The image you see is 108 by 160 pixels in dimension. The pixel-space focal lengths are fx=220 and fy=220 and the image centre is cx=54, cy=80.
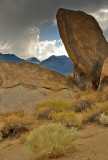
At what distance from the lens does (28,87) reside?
13422 millimetres

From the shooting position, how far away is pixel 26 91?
13.1 m

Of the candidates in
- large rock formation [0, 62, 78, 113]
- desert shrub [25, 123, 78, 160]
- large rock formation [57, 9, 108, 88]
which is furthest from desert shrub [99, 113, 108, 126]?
large rock formation [57, 9, 108, 88]

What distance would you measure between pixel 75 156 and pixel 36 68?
1182cm

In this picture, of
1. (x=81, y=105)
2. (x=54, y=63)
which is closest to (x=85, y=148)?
(x=81, y=105)

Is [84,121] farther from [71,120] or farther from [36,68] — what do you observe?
[36,68]

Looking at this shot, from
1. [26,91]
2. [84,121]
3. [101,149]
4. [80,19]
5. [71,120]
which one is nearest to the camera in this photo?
[101,149]

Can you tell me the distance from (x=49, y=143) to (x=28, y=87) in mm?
9024

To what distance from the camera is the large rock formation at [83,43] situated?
16438 millimetres

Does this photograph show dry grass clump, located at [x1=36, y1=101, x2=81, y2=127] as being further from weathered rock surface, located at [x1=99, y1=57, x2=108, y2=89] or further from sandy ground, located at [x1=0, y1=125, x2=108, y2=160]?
weathered rock surface, located at [x1=99, y1=57, x2=108, y2=89]

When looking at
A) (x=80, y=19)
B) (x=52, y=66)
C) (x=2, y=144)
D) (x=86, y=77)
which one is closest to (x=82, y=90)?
(x=86, y=77)

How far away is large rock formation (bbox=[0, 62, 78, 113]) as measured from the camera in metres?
12.3

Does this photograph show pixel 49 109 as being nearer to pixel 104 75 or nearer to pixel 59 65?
pixel 104 75

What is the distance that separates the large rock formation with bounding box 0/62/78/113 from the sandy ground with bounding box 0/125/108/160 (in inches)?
187

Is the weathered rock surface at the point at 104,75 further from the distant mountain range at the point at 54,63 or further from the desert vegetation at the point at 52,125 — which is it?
the distant mountain range at the point at 54,63
